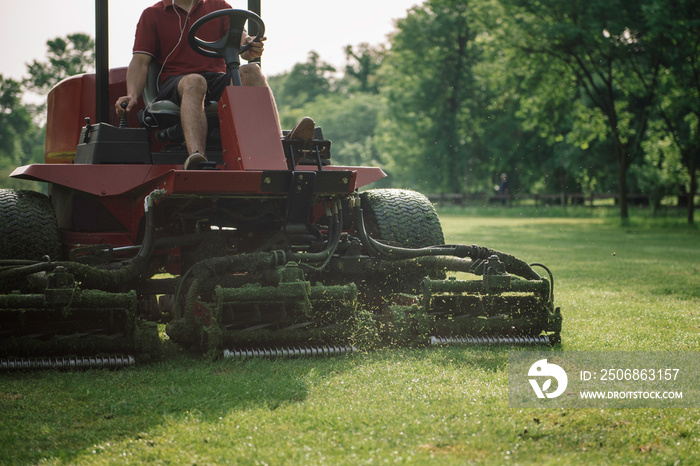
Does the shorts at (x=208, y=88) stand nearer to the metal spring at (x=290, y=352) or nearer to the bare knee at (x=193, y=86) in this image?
the bare knee at (x=193, y=86)

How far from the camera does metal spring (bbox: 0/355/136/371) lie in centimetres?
378

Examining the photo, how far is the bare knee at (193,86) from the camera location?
455 cm

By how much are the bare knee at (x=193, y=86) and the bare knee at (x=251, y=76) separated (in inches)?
9.1

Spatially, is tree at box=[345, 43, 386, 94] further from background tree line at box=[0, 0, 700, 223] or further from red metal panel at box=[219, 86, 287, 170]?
red metal panel at box=[219, 86, 287, 170]

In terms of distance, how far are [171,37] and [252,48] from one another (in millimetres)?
506

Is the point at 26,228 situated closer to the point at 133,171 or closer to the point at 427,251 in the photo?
the point at 133,171

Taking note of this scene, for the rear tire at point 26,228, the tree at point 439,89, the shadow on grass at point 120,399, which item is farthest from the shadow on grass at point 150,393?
the tree at point 439,89

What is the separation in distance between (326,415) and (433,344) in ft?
4.46

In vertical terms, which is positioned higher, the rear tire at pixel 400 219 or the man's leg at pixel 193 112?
the man's leg at pixel 193 112

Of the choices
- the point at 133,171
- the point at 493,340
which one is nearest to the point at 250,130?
the point at 133,171

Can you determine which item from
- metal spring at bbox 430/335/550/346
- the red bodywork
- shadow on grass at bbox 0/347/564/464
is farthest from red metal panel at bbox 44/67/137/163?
metal spring at bbox 430/335/550/346

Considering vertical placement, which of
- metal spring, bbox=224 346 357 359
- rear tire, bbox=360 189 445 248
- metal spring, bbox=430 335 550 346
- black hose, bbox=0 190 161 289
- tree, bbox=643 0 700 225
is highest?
tree, bbox=643 0 700 225

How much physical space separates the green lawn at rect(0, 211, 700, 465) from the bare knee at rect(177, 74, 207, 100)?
5.01ft

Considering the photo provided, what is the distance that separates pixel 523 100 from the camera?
26.5m
